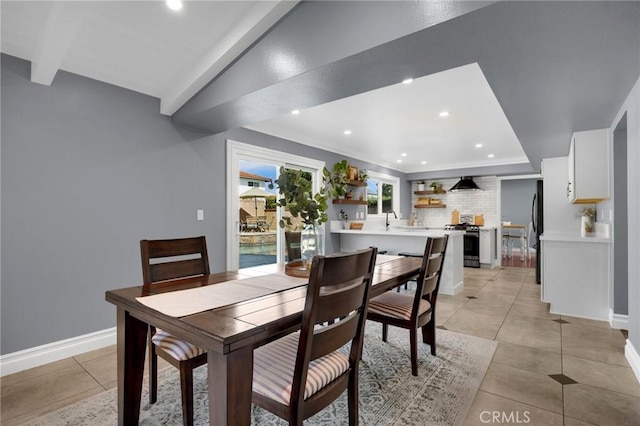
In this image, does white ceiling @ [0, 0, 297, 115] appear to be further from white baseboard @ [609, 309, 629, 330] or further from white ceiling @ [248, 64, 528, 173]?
white baseboard @ [609, 309, 629, 330]

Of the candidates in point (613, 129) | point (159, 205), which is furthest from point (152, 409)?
point (613, 129)

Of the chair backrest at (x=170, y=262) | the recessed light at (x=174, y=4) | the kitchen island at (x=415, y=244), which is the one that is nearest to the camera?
the chair backrest at (x=170, y=262)

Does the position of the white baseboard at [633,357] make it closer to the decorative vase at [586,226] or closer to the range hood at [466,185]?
the decorative vase at [586,226]

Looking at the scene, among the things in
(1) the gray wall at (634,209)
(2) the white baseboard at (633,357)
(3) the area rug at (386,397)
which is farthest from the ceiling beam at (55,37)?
(2) the white baseboard at (633,357)

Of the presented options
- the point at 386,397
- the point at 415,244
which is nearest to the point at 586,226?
the point at 415,244

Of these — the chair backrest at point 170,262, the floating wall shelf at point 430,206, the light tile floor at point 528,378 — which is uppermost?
the floating wall shelf at point 430,206

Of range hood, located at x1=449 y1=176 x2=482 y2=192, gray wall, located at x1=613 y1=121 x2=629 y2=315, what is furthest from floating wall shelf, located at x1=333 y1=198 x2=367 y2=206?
gray wall, located at x1=613 y1=121 x2=629 y2=315

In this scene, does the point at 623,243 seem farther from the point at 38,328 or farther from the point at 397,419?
the point at 38,328

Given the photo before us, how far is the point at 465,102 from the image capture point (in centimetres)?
333

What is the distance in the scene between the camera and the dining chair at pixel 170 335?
1.52 meters

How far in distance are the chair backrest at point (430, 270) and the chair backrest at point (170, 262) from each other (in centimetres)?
143

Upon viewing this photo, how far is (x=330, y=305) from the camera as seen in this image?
121 centimetres

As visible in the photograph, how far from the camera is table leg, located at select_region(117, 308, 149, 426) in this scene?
1549mm

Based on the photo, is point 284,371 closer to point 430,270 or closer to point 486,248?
point 430,270
